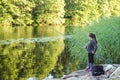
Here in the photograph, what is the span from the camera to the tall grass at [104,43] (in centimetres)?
1552

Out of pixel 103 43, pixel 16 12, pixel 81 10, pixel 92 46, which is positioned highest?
pixel 16 12

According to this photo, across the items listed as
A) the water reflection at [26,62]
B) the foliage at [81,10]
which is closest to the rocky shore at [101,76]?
the water reflection at [26,62]

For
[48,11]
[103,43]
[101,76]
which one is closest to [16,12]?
[48,11]

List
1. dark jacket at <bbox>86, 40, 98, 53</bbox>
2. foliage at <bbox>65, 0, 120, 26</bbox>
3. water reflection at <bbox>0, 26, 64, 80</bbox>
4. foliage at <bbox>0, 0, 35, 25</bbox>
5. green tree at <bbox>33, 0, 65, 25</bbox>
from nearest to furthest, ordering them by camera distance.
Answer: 1. dark jacket at <bbox>86, 40, 98, 53</bbox>
2. water reflection at <bbox>0, 26, 64, 80</bbox>
3. foliage at <bbox>0, 0, 35, 25</bbox>
4. green tree at <bbox>33, 0, 65, 25</bbox>
5. foliage at <bbox>65, 0, 120, 26</bbox>

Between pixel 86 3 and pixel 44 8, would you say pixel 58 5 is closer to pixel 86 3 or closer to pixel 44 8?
pixel 44 8

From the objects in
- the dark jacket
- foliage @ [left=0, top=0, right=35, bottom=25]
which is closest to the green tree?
foliage @ [left=0, top=0, right=35, bottom=25]

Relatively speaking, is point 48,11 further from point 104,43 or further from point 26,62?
point 104,43

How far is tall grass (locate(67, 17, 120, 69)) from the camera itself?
15.5 m

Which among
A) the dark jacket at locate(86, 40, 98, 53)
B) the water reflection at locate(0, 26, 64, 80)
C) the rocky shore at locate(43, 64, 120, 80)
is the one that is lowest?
the water reflection at locate(0, 26, 64, 80)

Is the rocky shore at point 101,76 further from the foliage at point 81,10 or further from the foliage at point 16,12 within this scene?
the foliage at point 81,10

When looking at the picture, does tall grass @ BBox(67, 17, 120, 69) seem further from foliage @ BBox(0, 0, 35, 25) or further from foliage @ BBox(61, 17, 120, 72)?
foliage @ BBox(0, 0, 35, 25)

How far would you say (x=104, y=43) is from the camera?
1608 cm

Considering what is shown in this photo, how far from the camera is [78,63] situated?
55.6 ft

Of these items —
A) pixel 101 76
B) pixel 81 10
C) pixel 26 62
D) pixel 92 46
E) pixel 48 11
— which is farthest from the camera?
pixel 81 10
